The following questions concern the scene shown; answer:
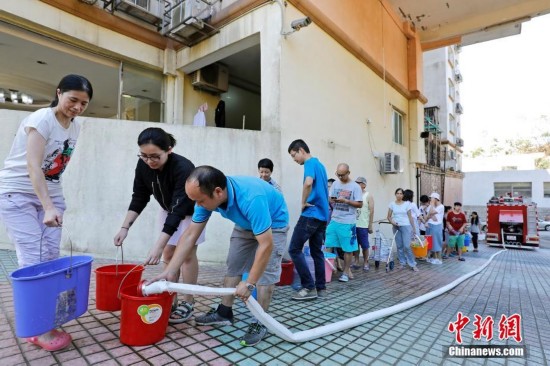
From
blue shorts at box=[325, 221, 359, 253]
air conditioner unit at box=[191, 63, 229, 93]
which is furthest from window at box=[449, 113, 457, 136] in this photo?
blue shorts at box=[325, 221, 359, 253]

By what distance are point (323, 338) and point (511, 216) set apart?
A: 15.1 meters

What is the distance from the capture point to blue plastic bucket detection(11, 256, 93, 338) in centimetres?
193

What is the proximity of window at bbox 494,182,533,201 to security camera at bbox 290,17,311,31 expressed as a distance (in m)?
27.9

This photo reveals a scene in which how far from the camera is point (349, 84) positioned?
26.9 feet

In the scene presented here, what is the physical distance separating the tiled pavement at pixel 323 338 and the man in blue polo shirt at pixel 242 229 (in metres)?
0.26

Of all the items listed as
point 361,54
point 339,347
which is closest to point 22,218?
point 339,347

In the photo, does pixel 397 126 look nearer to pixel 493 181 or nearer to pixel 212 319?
pixel 212 319

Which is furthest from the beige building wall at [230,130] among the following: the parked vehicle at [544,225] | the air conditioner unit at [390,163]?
the parked vehicle at [544,225]

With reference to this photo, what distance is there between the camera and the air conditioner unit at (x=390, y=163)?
30.6 feet

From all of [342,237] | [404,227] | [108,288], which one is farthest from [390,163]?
[108,288]

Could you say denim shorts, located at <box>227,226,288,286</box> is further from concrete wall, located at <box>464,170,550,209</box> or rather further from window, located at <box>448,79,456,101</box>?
concrete wall, located at <box>464,170,550,209</box>

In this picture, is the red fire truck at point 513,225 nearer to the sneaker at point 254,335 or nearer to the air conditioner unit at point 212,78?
the air conditioner unit at point 212,78

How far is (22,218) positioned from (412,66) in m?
12.9

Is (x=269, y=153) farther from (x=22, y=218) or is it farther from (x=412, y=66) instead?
(x=412, y=66)
